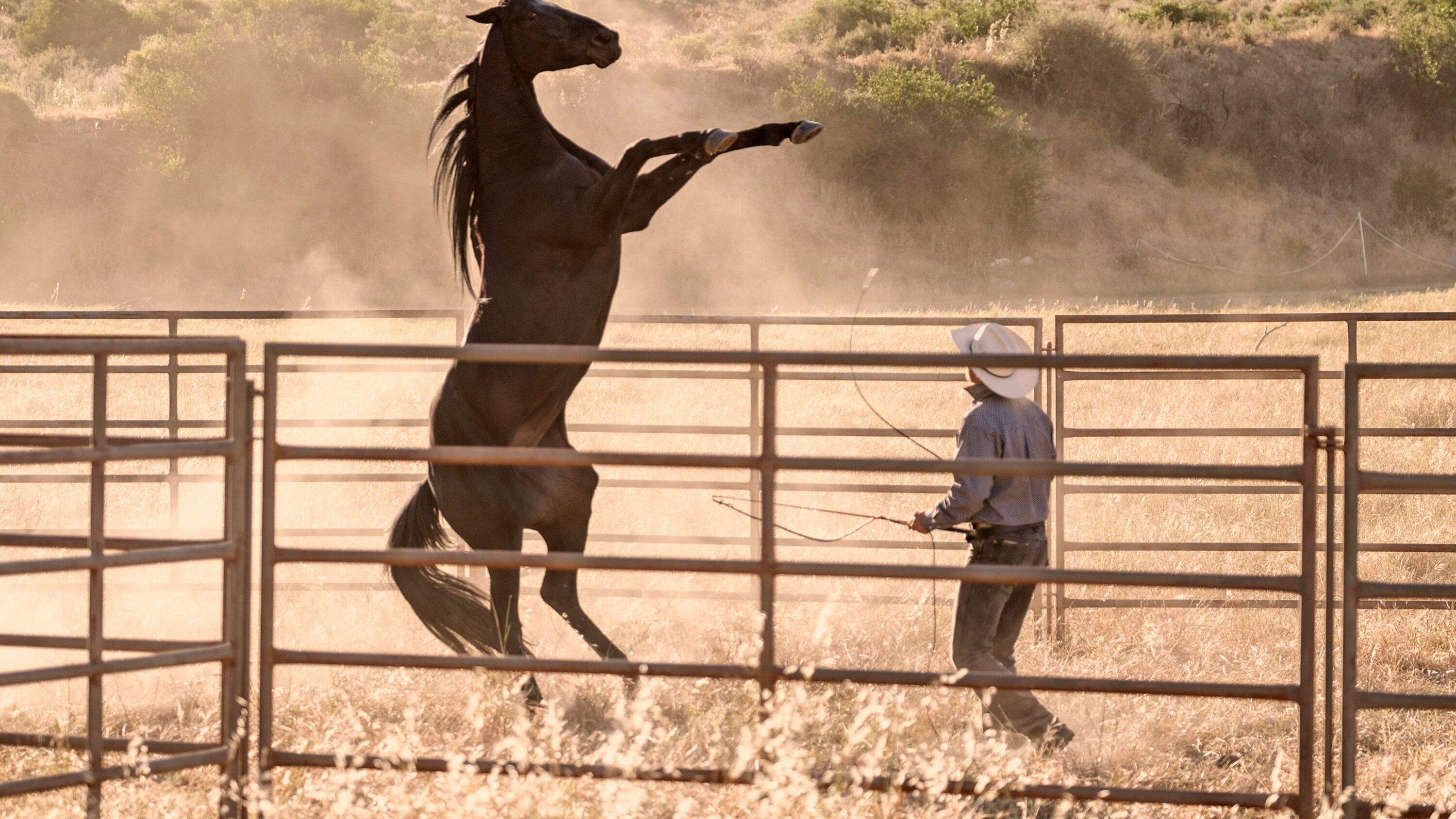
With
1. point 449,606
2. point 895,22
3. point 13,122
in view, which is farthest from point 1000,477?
point 895,22

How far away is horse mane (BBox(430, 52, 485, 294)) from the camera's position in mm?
4527

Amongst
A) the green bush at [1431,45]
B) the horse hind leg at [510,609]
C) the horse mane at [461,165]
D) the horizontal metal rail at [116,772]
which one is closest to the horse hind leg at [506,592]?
the horse hind leg at [510,609]

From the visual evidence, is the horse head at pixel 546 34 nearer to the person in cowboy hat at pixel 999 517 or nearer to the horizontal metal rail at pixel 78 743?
the person in cowboy hat at pixel 999 517

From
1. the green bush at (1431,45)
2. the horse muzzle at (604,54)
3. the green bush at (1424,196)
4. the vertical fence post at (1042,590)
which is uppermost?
the green bush at (1431,45)

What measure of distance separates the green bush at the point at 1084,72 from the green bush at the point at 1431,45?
29.0ft

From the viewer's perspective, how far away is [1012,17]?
128 feet

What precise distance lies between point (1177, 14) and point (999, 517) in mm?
Result: 43019

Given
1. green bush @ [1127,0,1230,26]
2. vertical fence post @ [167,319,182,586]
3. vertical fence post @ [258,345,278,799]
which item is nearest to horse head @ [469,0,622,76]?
vertical fence post @ [258,345,278,799]

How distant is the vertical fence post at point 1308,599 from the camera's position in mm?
3066

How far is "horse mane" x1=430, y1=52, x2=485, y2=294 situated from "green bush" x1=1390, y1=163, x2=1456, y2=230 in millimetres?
34945

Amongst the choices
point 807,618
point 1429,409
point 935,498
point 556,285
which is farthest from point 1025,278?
point 556,285

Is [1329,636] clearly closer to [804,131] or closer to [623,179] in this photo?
[804,131]

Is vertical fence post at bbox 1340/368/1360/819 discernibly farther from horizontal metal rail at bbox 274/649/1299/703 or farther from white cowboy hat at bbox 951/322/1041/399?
white cowboy hat at bbox 951/322/1041/399

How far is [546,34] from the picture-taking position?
4.37 meters
